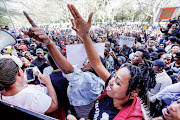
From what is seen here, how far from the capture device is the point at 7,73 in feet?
3.25

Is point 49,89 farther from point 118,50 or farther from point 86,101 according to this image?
point 118,50

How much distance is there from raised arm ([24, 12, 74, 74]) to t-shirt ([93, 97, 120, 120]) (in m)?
0.54

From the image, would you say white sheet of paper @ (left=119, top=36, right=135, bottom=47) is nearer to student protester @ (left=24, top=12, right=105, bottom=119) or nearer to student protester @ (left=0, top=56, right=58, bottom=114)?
student protester @ (left=24, top=12, right=105, bottom=119)

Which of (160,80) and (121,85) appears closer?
(121,85)

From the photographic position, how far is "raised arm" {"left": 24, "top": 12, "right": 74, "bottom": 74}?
3.35 ft

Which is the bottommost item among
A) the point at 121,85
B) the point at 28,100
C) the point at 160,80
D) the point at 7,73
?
the point at 160,80

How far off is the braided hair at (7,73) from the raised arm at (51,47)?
1.10 feet

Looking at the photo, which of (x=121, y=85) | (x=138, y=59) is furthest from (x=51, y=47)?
(x=138, y=59)

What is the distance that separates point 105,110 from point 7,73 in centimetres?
105

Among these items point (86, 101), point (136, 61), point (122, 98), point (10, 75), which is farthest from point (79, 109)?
point (136, 61)

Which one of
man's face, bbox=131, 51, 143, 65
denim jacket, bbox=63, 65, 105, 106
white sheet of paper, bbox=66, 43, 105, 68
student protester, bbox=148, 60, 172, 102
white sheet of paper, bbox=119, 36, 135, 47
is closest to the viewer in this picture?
denim jacket, bbox=63, 65, 105, 106

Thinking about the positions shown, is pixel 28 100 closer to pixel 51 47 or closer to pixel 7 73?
pixel 7 73

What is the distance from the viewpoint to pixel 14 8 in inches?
689

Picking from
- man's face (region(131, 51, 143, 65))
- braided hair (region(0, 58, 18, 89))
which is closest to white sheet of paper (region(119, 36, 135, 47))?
man's face (region(131, 51, 143, 65))
